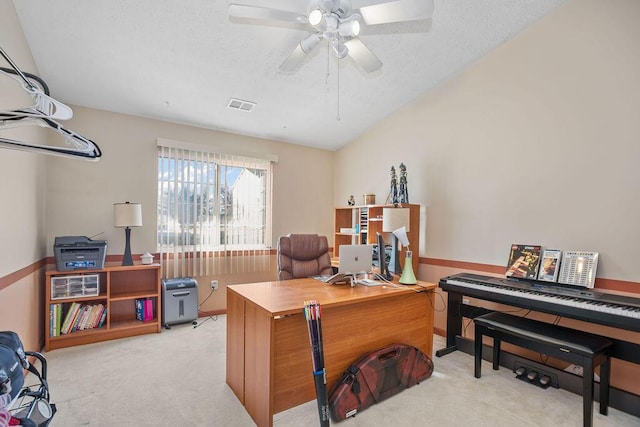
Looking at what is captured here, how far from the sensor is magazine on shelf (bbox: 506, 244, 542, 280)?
270cm

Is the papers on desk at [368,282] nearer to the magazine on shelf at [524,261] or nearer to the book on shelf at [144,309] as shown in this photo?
the magazine on shelf at [524,261]

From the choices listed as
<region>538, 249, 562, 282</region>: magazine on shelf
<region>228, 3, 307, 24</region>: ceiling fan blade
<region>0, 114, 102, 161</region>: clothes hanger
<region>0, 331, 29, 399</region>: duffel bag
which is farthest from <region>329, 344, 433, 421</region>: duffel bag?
<region>228, 3, 307, 24</region>: ceiling fan blade

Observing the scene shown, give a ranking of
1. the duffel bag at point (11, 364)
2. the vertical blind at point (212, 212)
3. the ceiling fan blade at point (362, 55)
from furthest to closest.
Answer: the vertical blind at point (212, 212) < the ceiling fan blade at point (362, 55) < the duffel bag at point (11, 364)

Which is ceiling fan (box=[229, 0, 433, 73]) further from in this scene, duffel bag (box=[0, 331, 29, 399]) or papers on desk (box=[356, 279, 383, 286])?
duffel bag (box=[0, 331, 29, 399])

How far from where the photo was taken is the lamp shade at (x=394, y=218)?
348 cm

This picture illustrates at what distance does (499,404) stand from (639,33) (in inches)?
114

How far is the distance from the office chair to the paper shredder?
4.67 feet

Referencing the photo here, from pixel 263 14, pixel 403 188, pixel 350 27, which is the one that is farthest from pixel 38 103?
pixel 403 188

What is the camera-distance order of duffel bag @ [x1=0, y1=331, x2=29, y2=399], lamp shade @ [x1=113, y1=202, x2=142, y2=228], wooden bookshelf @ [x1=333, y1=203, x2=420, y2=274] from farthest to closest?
wooden bookshelf @ [x1=333, y1=203, x2=420, y2=274], lamp shade @ [x1=113, y1=202, x2=142, y2=228], duffel bag @ [x1=0, y1=331, x2=29, y2=399]

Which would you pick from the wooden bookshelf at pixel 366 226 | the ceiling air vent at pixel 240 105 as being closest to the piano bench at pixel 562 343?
the wooden bookshelf at pixel 366 226

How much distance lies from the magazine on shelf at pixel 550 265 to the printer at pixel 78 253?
427cm

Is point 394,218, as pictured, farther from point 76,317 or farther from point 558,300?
point 76,317

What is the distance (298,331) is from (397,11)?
211cm

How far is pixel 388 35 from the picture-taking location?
275cm
